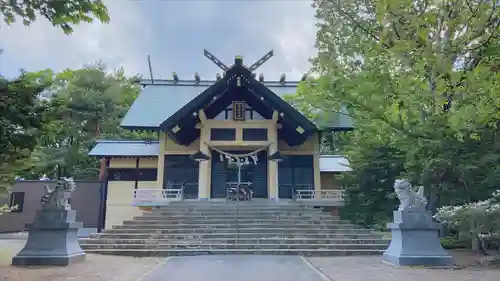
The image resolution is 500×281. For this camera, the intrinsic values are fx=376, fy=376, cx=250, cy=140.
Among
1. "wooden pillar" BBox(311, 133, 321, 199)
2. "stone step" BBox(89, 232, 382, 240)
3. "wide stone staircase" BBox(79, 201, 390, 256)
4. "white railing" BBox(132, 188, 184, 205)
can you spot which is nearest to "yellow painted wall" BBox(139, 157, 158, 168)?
"white railing" BBox(132, 188, 184, 205)

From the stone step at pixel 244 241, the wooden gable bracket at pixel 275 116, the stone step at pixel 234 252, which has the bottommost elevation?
the stone step at pixel 234 252

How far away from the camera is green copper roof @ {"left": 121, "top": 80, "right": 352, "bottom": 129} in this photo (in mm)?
18408

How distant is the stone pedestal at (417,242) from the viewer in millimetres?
7895

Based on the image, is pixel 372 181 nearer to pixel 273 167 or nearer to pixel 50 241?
pixel 273 167

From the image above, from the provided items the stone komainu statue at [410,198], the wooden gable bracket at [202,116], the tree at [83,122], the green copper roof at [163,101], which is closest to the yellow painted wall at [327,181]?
the green copper roof at [163,101]

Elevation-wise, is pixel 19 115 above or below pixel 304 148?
below

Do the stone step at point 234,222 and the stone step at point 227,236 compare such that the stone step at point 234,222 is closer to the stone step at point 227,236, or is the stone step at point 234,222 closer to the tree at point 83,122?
the stone step at point 227,236

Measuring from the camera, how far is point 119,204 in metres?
17.0

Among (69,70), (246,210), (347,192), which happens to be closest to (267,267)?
(246,210)

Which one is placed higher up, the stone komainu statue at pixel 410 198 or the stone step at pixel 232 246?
the stone komainu statue at pixel 410 198

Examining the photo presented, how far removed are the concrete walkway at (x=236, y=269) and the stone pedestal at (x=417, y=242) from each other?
201 cm

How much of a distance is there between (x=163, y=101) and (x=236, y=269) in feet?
48.2

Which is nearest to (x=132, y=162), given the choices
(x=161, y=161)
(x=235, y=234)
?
(x=161, y=161)

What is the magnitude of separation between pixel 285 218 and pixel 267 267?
5369 millimetres
